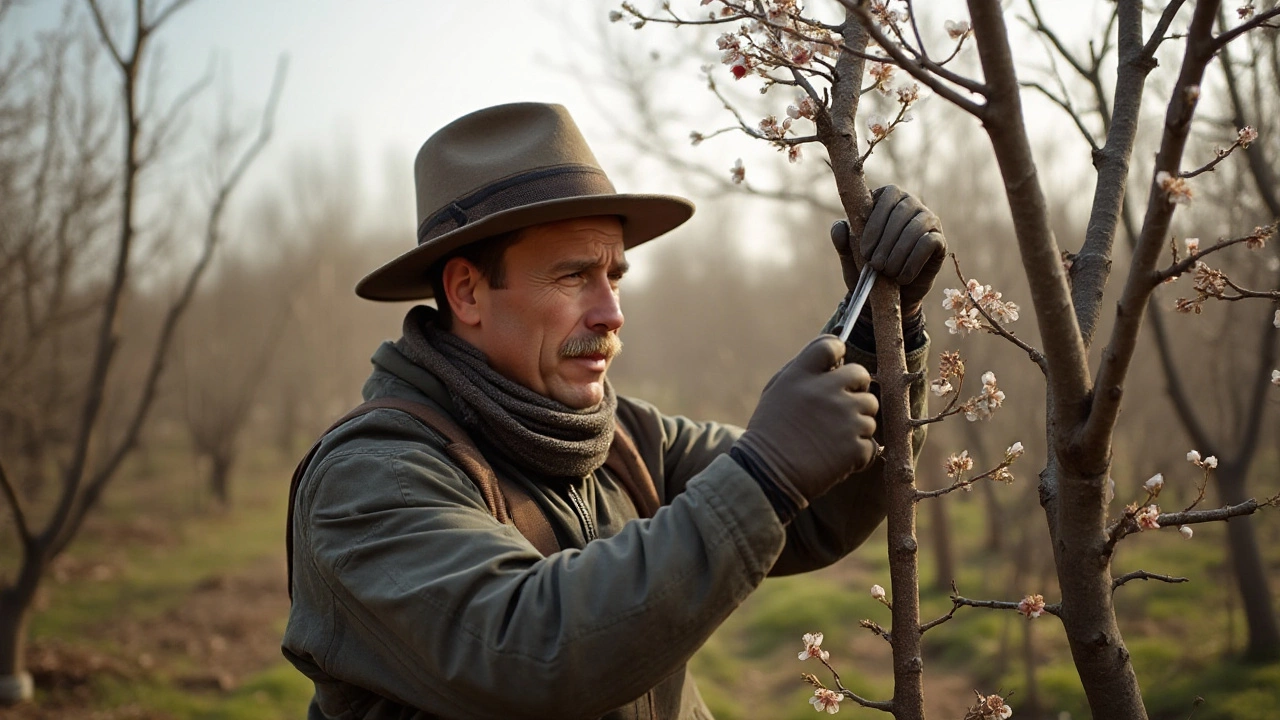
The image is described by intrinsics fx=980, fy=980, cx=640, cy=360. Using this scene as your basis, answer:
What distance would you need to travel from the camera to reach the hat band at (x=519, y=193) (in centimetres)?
249

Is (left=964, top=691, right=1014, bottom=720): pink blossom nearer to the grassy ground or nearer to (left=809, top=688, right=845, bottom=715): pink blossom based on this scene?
(left=809, top=688, right=845, bottom=715): pink blossom

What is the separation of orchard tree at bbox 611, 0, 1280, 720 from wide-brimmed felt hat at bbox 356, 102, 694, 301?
47cm

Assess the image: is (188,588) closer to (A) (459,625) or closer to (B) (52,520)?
(B) (52,520)

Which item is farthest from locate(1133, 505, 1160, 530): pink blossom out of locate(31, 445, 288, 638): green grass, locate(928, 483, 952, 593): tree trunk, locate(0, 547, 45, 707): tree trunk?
locate(31, 445, 288, 638): green grass

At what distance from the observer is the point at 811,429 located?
5.85 feet

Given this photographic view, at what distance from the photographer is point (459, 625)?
1783 mm

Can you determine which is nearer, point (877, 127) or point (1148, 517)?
point (1148, 517)

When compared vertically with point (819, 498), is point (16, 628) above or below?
→ below

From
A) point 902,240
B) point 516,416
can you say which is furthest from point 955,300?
point 516,416

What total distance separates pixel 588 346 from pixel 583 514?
0.43 metres

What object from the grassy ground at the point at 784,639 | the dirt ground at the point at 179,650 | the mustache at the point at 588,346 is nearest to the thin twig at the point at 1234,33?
the mustache at the point at 588,346

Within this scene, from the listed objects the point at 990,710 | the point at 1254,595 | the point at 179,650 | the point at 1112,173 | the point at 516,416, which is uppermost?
the point at 1254,595

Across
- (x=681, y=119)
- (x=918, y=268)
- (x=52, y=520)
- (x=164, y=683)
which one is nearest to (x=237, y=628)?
(x=164, y=683)

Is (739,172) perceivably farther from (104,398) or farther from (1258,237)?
(104,398)
